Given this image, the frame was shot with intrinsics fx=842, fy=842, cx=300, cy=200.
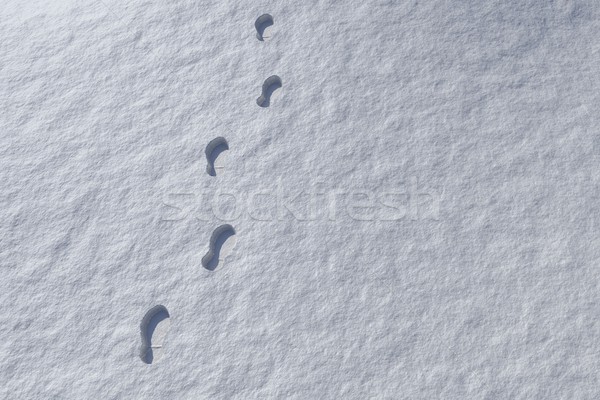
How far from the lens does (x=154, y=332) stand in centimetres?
1127

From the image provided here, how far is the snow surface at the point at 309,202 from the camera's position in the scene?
1071cm

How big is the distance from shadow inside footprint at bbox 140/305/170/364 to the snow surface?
92mm

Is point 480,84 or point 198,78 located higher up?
point 198,78

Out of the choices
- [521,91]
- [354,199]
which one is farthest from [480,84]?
[354,199]

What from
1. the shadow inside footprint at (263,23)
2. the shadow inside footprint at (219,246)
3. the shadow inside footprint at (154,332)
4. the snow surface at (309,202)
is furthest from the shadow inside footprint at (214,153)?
the shadow inside footprint at (154,332)

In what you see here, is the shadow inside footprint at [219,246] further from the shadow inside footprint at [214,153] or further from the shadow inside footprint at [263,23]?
the shadow inside footprint at [263,23]

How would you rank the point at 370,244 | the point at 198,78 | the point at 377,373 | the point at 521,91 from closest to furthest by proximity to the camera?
1. the point at 377,373
2. the point at 370,244
3. the point at 521,91
4. the point at 198,78

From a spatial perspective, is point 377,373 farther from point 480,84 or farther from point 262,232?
point 480,84

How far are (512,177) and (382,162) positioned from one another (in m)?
1.81

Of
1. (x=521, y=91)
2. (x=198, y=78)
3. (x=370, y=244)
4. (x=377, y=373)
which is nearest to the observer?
(x=377, y=373)

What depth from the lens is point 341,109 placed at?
1245 centimetres

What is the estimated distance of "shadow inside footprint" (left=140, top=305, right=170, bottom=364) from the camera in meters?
11.1
